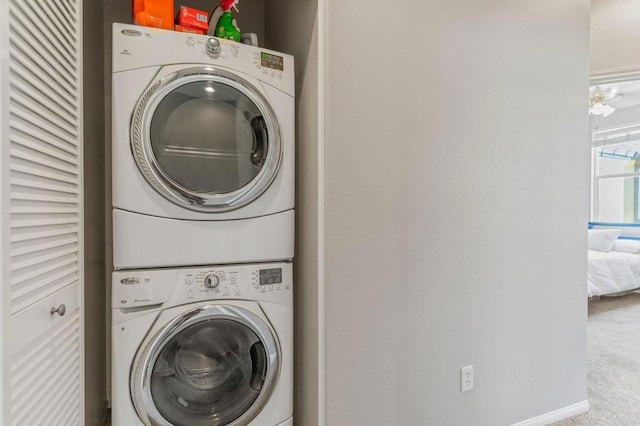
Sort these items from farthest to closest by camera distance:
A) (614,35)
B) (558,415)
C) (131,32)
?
(614,35), (558,415), (131,32)

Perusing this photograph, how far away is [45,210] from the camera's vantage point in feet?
3.09

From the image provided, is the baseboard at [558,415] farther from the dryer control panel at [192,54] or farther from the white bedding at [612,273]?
the white bedding at [612,273]

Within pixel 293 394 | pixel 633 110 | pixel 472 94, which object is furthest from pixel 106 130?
pixel 633 110

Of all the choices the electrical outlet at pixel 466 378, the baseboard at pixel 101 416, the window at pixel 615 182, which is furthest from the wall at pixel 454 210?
the window at pixel 615 182

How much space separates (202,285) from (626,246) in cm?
613


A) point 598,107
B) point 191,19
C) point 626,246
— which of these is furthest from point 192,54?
point 626,246

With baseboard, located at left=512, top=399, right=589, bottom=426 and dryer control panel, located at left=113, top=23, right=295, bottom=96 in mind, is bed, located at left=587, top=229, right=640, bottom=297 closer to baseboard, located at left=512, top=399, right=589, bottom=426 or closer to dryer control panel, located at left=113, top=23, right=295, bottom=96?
baseboard, located at left=512, top=399, right=589, bottom=426

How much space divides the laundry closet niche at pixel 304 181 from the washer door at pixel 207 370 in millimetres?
161

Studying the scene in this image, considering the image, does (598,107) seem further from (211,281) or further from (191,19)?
(211,281)

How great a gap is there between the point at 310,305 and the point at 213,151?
75cm

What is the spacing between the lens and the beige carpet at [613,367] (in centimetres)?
201

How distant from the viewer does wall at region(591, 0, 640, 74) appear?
249 cm

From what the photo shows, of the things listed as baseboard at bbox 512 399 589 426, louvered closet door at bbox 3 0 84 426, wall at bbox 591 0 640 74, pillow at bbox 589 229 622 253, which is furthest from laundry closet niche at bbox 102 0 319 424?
pillow at bbox 589 229 622 253

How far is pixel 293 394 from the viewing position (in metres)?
1.67
